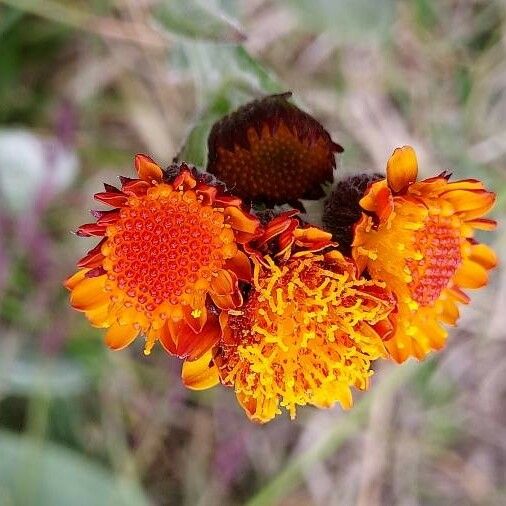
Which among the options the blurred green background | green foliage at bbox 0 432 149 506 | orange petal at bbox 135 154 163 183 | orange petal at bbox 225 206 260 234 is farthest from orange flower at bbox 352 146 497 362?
green foliage at bbox 0 432 149 506

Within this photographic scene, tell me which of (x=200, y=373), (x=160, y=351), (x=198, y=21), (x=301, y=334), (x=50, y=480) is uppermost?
(x=198, y=21)

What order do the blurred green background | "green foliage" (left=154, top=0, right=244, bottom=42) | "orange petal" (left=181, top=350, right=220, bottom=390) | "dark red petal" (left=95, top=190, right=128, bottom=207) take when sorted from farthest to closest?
the blurred green background
"green foliage" (left=154, top=0, right=244, bottom=42)
"orange petal" (left=181, top=350, right=220, bottom=390)
"dark red petal" (left=95, top=190, right=128, bottom=207)

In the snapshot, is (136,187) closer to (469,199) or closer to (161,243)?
(161,243)

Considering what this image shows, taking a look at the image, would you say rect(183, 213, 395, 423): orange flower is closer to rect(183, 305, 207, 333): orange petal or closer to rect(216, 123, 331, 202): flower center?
rect(183, 305, 207, 333): orange petal


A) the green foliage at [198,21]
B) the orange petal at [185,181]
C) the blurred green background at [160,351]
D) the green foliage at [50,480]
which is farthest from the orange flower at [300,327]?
the green foliage at [50,480]

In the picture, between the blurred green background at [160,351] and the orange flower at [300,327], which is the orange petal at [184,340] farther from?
the blurred green background at [160,351]

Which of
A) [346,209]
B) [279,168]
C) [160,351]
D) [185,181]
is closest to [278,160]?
[279,168]
